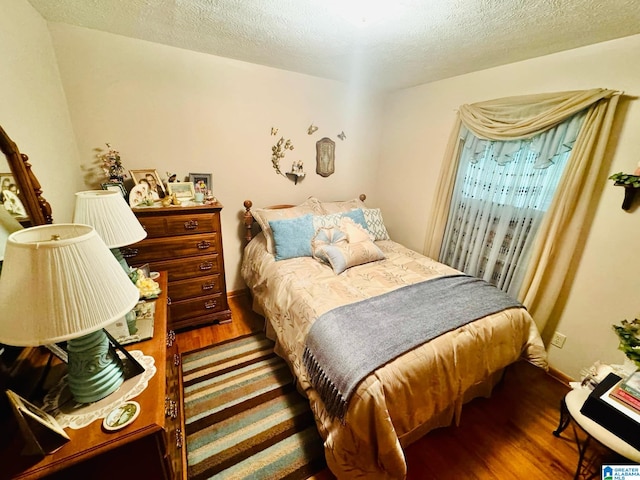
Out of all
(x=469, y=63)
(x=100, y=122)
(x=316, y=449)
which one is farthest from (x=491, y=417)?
(x=100, y=122)

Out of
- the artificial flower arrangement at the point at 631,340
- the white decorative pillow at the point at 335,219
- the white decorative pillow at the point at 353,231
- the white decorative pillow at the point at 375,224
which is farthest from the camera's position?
the white decorative pillow at the point at 375,224

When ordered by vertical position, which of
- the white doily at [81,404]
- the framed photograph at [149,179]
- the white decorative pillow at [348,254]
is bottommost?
the white doily at [81,404]

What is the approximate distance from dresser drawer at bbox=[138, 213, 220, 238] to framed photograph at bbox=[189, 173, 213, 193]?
390mm

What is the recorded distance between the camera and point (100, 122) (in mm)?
1886

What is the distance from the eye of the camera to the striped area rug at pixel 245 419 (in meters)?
1.27

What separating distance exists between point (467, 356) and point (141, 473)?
144 centimetres

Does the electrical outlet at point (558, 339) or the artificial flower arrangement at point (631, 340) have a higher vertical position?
the artificial flower arrangement at point (631, 340)

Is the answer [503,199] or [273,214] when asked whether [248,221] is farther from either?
[503,199]

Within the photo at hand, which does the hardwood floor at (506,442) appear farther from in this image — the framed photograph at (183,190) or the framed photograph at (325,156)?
the framed photograph at (325,156)

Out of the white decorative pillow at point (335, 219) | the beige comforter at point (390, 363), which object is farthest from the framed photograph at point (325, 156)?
the beige comforter at point (390, 363)

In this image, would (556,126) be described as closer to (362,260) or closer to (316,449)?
(362,260)

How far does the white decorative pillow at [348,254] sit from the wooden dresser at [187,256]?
35.7 inches

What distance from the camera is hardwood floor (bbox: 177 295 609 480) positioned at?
51.1 inches

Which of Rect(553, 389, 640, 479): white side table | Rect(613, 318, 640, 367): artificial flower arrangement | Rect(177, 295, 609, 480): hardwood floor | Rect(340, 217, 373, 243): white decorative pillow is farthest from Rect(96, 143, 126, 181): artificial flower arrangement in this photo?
Rect(613, 318, 640, 367): artificial flower arrangement
